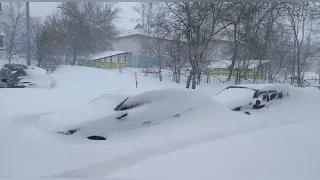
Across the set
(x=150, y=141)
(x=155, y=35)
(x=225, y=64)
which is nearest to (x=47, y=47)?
(x=155, y=35)

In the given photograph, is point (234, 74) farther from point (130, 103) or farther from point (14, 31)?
point (14, 31)

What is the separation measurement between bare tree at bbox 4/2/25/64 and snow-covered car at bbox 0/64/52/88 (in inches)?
5.0

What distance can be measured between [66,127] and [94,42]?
32.8 inches

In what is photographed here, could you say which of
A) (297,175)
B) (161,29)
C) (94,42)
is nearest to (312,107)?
(297,175)

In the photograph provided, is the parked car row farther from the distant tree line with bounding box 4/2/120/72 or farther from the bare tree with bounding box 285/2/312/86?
the bare tree with bounding box 285/2/312/86

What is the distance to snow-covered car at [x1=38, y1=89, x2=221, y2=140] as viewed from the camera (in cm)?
222

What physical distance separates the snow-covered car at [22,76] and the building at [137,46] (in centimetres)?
73

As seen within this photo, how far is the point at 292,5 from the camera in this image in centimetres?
243

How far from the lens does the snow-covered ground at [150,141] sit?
1.72 metres

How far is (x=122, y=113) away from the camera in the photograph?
7.97 ft

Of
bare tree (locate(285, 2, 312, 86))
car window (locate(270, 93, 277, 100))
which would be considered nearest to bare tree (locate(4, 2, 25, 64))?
bare tree (locate(285, 2, 312, 86))

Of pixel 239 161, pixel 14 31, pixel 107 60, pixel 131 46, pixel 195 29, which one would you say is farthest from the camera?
pixel 195 29

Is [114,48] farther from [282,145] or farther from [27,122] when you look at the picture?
[282,145]

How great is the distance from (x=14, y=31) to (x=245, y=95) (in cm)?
267
